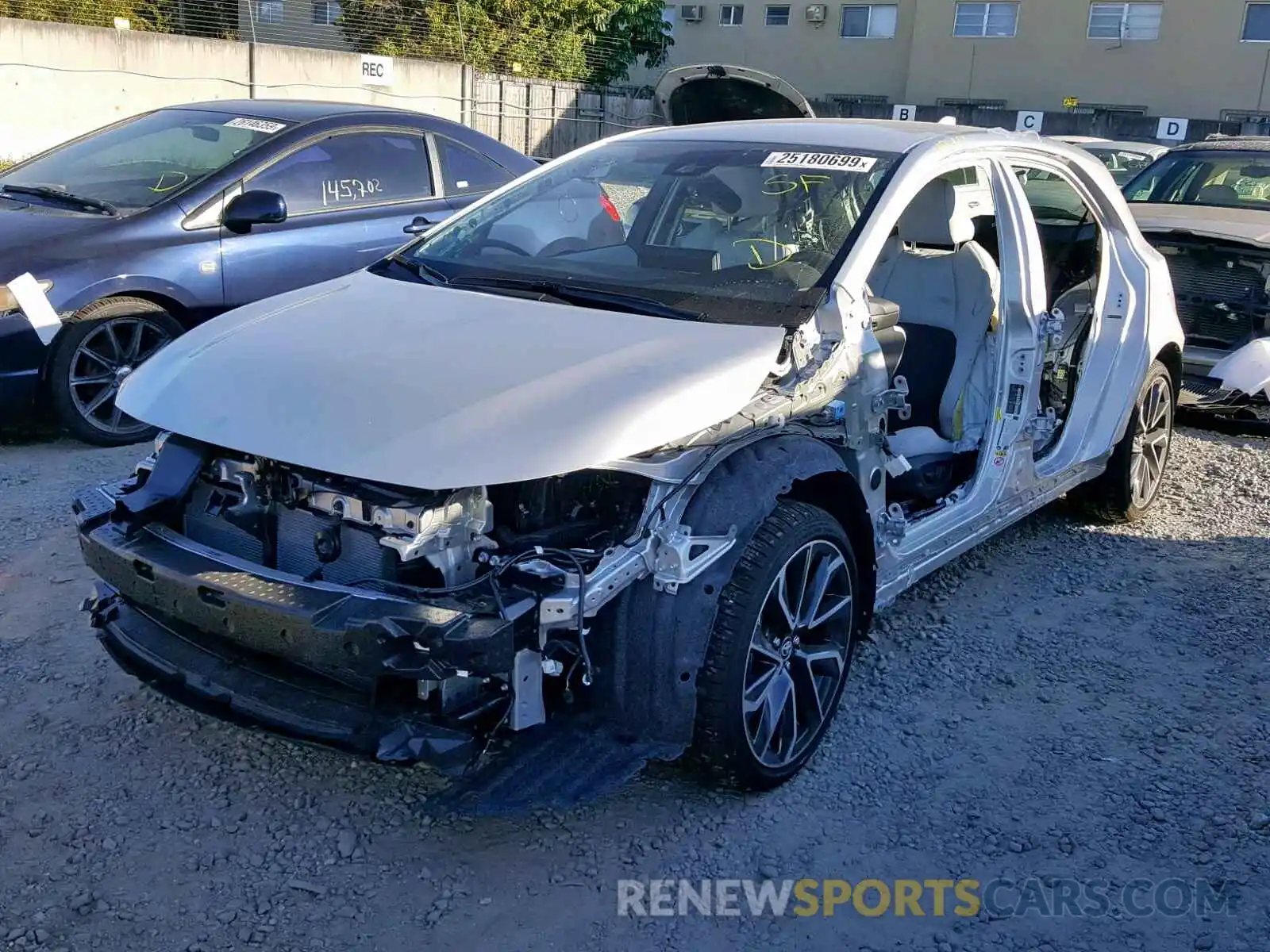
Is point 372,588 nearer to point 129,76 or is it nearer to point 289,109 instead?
point 289,109

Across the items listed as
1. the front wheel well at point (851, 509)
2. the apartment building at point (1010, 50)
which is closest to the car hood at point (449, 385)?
the front wheel well at point (851, 509)

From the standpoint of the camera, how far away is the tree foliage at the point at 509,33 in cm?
2348

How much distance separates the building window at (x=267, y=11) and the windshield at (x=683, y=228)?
19973mm

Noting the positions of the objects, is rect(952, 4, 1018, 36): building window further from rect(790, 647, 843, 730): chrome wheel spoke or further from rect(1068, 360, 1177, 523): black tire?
rect(790, 647, 843, 730): chrome wheel spoke

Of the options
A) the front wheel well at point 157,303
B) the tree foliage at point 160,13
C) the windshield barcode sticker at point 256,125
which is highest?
the tree foliage at point 160,13

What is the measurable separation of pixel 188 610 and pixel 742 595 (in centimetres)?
140

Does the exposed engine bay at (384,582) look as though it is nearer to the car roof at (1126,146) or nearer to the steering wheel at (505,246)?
the steering wheel at (505,246)

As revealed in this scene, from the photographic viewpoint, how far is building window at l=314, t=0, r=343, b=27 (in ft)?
89.3

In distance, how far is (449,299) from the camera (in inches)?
147

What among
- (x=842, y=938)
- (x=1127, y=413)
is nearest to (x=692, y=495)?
(x=842, y=938)

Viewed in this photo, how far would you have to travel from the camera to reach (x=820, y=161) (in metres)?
3.99

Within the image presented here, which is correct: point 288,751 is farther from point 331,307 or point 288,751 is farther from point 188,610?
point 331,307

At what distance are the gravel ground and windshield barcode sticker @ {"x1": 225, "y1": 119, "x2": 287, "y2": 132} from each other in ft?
10.1

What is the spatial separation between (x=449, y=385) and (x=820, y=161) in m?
1.71
